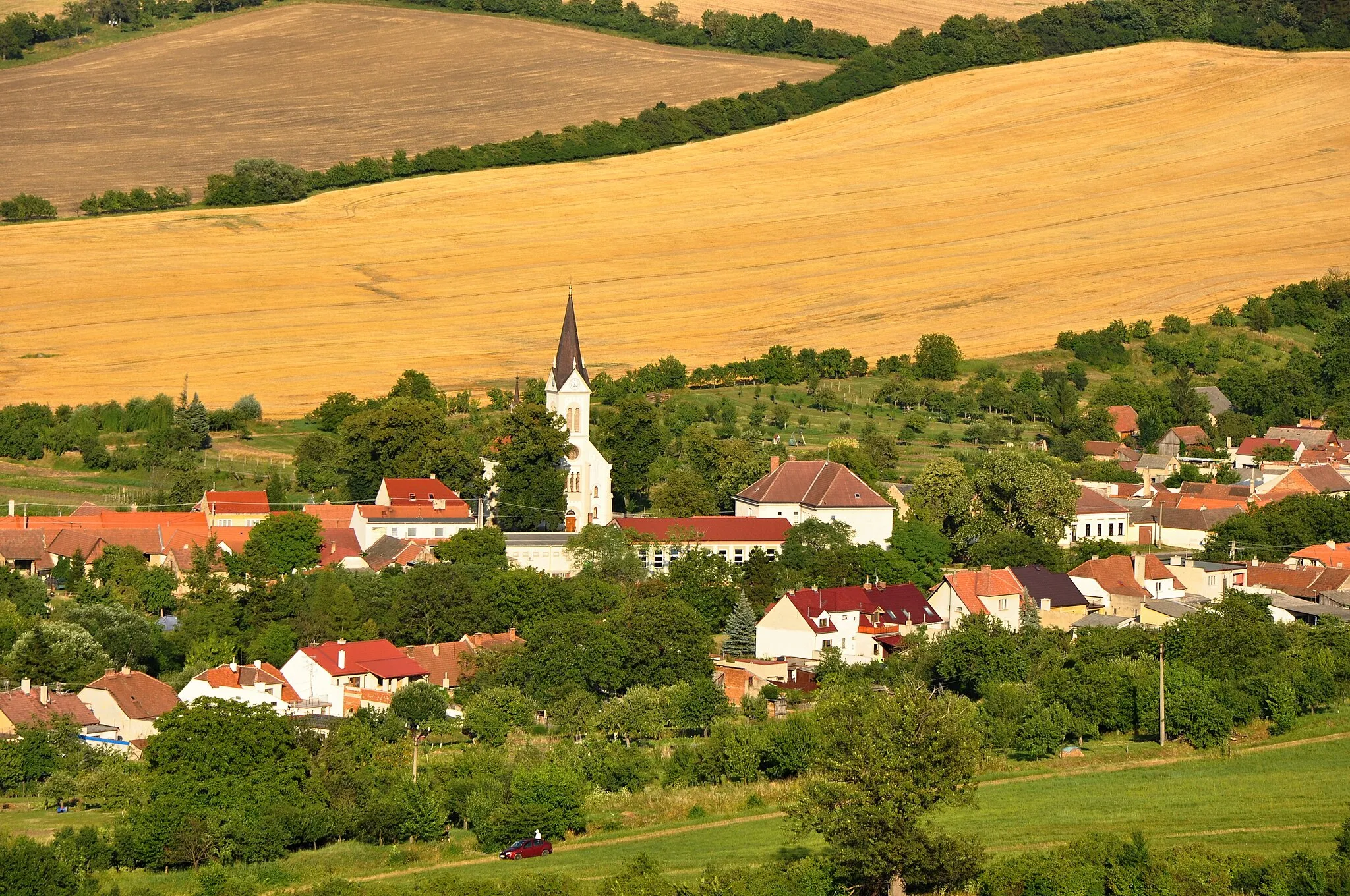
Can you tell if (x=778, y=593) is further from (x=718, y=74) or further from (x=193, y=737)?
(x=718, y=74)

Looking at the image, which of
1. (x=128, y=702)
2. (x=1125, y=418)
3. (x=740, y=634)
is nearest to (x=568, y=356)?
(x=740, y=634)

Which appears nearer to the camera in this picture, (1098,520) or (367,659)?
(367,659)

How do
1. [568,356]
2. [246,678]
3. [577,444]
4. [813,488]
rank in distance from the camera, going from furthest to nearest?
1. [568,356]
2. [577,444]
3. [813,488]
4. [246,678]

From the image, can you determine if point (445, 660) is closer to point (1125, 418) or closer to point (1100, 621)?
point (1100, 621)

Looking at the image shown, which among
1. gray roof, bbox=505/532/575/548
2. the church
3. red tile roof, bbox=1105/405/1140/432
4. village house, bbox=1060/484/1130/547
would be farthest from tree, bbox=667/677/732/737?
red tile roof, bbox=1105/405/1140/432

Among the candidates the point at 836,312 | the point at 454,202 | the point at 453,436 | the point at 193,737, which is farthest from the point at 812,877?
the point at 454,202

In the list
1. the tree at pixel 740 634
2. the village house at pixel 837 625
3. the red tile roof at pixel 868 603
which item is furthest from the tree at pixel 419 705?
the red tile roof at pixel 868 603

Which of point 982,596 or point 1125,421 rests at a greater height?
point 982,596
